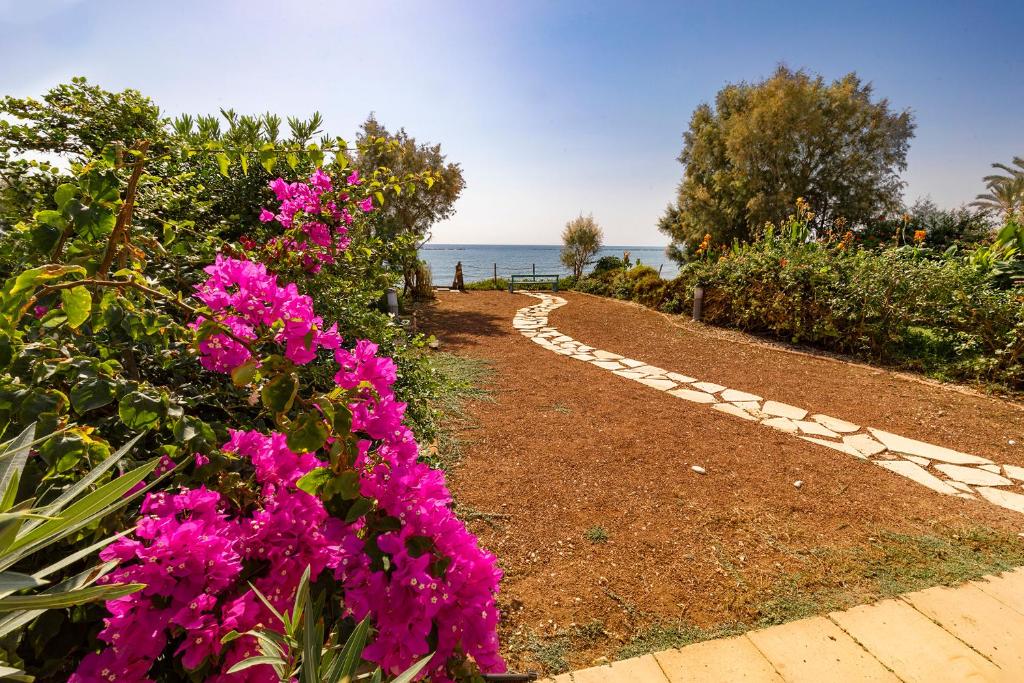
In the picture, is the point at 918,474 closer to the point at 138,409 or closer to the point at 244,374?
the point at 244,374

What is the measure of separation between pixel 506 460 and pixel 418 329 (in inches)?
212

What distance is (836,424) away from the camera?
408 cm

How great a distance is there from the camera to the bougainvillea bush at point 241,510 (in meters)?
0.69

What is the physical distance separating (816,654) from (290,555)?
2.07m

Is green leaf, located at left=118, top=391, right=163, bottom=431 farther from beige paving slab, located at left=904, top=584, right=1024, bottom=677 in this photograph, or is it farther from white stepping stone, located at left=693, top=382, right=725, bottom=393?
white stepping stone, located at left=693, top=382, right=725, bottom=393

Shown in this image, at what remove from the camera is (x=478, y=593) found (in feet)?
2.63

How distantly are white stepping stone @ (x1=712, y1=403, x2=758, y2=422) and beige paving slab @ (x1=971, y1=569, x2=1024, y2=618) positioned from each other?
209 cm

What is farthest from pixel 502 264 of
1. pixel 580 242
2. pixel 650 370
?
pixel 650 370

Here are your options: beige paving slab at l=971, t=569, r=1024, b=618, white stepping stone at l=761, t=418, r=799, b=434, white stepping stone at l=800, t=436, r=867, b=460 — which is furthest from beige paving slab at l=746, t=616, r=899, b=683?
white stepping stone at l=761, t=418, r=799, b=434

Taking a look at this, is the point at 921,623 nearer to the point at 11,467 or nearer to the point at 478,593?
the point at 478,593

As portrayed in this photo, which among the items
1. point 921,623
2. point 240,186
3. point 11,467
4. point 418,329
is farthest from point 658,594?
point 418,329

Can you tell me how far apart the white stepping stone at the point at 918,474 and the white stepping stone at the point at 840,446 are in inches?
5.0

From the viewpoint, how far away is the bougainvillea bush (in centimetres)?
69

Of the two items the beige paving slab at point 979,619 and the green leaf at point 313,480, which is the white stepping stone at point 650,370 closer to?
the beige paving slab at point 979,619
